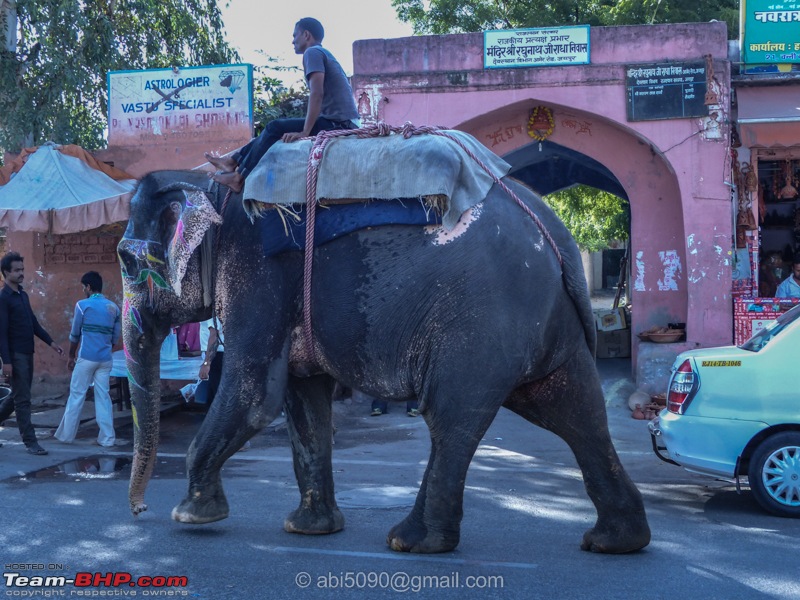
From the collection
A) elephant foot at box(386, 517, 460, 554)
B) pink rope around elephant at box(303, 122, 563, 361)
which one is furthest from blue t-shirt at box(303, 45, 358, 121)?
elephant foot at box(386, 517, 460, 554)

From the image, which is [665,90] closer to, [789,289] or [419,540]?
[789,289]

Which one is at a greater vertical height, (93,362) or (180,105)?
A: (180,105)

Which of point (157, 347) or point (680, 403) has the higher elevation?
point (157, 347)

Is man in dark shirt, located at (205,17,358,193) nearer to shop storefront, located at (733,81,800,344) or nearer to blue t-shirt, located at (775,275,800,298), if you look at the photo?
shop storefront, located at (733,81,800,344)

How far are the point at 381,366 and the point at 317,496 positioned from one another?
1083 millimetres

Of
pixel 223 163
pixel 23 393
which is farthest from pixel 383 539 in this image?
pixel 23 393

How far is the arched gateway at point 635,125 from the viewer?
1177 cm

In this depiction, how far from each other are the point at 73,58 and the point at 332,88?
12526mm

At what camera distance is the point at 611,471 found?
493 centimetres

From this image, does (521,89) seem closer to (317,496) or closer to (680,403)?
(680,403)

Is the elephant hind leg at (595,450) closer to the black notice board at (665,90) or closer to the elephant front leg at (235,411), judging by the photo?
the elephant front leg at (235,411)

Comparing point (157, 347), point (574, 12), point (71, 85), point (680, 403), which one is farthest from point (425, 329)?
point (574, 12)

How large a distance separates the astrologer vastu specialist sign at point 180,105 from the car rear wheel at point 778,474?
7801 millimetres

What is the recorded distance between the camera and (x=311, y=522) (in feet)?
17.7
